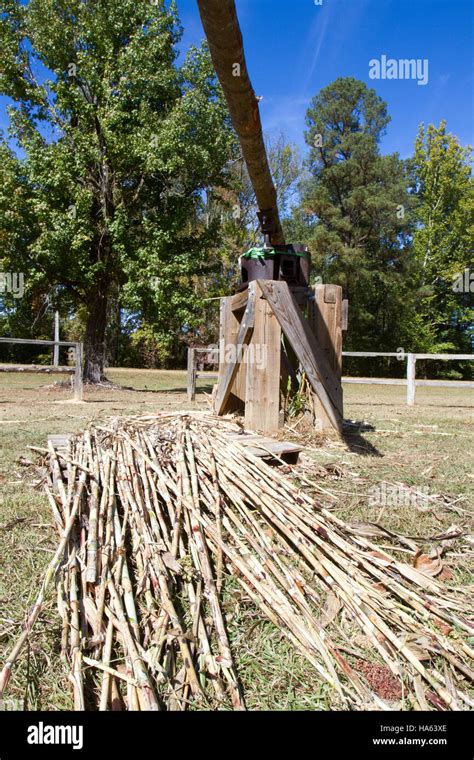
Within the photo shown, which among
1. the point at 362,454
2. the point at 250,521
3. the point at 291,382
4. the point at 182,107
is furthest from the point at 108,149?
the point at 250,521

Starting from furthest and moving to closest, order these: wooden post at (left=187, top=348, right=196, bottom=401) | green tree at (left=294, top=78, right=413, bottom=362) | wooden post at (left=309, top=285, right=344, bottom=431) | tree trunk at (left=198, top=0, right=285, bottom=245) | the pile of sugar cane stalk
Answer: green tree at (left=294, top=78, right=413, bottom=362), wooden post at (left=187, top=348, right=196, bottom=401), wooden post at (left=309, top=285, right=344, bottom=431), tree trunk at (left=198, top=0, right=285, bottom=245), the pile of sugar cane stalk

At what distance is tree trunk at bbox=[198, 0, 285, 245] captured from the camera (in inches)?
87.6

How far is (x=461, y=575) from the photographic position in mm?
2625

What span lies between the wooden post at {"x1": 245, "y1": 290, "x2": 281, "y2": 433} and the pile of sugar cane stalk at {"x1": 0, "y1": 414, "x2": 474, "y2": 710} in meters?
1.76

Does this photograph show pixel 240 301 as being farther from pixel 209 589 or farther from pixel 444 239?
pixel 444 239

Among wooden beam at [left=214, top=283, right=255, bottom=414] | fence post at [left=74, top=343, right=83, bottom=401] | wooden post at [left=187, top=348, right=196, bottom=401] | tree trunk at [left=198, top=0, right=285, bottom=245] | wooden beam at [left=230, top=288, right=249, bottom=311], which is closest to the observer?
tree trunk at [left=198, top=0, right=285, bottom=245]

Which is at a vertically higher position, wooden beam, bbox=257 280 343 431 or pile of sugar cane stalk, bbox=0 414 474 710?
A: wooden beam, bbox=257 280 343 431

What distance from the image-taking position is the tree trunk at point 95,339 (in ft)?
55.0

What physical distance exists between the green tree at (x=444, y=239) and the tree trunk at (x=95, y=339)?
22746 millimetres

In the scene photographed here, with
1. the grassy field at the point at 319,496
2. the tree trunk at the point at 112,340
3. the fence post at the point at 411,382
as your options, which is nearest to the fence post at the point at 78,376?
the grassy field at the point at 319,496

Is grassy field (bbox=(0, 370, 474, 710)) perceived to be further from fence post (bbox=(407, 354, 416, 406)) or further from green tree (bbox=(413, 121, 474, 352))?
green tree (bbox=(413, 121, 474, 352))

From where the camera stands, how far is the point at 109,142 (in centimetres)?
1458

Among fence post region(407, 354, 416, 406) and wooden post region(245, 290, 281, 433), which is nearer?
wooden post region(245, 290, 281, 433)

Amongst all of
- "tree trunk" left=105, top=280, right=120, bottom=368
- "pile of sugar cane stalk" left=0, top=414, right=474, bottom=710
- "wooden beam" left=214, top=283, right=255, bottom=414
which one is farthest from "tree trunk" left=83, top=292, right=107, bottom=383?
"tree trunk" left=105, top=280, right=120, bottom=368
